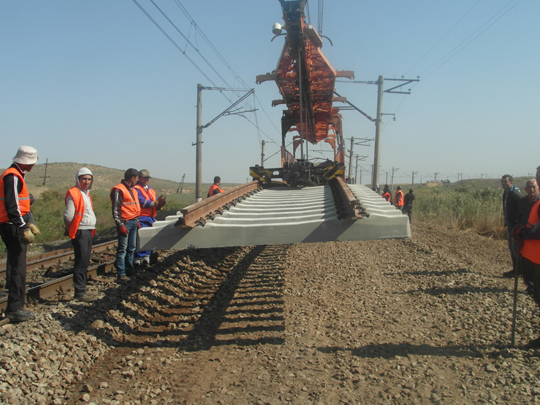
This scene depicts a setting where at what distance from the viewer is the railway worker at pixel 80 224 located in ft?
15.6

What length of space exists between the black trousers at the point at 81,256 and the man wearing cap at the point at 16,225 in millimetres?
644

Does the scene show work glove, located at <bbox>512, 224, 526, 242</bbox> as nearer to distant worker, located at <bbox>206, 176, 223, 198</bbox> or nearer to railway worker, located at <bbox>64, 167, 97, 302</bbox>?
railway worker, located at <bbox>64, 167, 97, 302</bbox>

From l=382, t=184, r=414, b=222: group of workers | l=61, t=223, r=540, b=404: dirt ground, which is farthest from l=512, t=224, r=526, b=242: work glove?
l=382, t=184, r=414, b=222: group of workers

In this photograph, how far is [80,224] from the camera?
4.87 meters

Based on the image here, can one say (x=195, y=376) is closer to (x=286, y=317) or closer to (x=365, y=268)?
(x=286, y=317)

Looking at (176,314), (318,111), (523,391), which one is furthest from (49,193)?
(523,391)

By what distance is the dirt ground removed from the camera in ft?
10.6

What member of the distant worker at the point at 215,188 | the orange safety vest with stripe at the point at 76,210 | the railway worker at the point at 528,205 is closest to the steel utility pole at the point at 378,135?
the distant worker at the point at 215,188

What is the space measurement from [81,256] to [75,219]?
0.50 meters

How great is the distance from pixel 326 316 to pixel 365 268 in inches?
113

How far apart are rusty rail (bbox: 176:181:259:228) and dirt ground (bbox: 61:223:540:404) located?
4.72 feet

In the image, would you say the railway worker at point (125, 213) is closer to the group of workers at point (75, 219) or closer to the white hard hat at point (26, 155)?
the group of workers at point (75, 219)

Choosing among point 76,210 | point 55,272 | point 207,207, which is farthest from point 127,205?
point 55,272

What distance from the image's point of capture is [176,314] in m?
5.36
